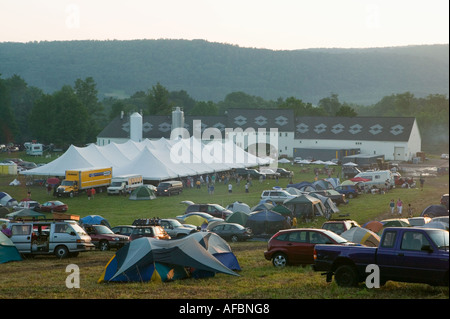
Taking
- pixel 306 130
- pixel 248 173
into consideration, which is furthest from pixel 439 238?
pixel 306 130

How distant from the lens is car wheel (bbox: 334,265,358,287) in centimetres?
1198

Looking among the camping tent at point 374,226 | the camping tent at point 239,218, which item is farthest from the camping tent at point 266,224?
the camping tent at point 374,226

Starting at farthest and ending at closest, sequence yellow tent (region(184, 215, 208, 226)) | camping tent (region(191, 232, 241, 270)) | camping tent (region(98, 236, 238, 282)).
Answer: yellow tent (region(184, 215, 208, 226))
camping tent (region(191, 232, 241, 270))
camping tent (region(98, 236, 238, 282))

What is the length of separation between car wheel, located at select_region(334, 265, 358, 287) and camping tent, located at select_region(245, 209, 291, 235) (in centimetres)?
1386

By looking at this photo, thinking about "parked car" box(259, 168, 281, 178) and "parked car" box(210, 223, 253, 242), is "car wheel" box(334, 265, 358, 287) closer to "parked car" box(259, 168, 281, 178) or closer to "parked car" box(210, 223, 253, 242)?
"parked car" box(210, 223, 253, 242)

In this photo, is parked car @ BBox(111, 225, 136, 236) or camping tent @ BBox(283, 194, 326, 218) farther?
camping tent @ BBox(283, 194, 326, 218)

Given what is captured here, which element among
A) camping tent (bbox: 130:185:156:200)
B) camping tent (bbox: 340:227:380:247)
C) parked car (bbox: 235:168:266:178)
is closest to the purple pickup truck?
camping tent (bbox: 340:227:380:247)

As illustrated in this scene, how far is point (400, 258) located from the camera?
1126cm

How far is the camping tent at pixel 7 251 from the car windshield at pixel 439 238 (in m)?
12.5

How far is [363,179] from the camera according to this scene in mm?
43844

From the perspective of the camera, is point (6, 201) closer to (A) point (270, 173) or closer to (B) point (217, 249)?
(A) point (270, 173)
